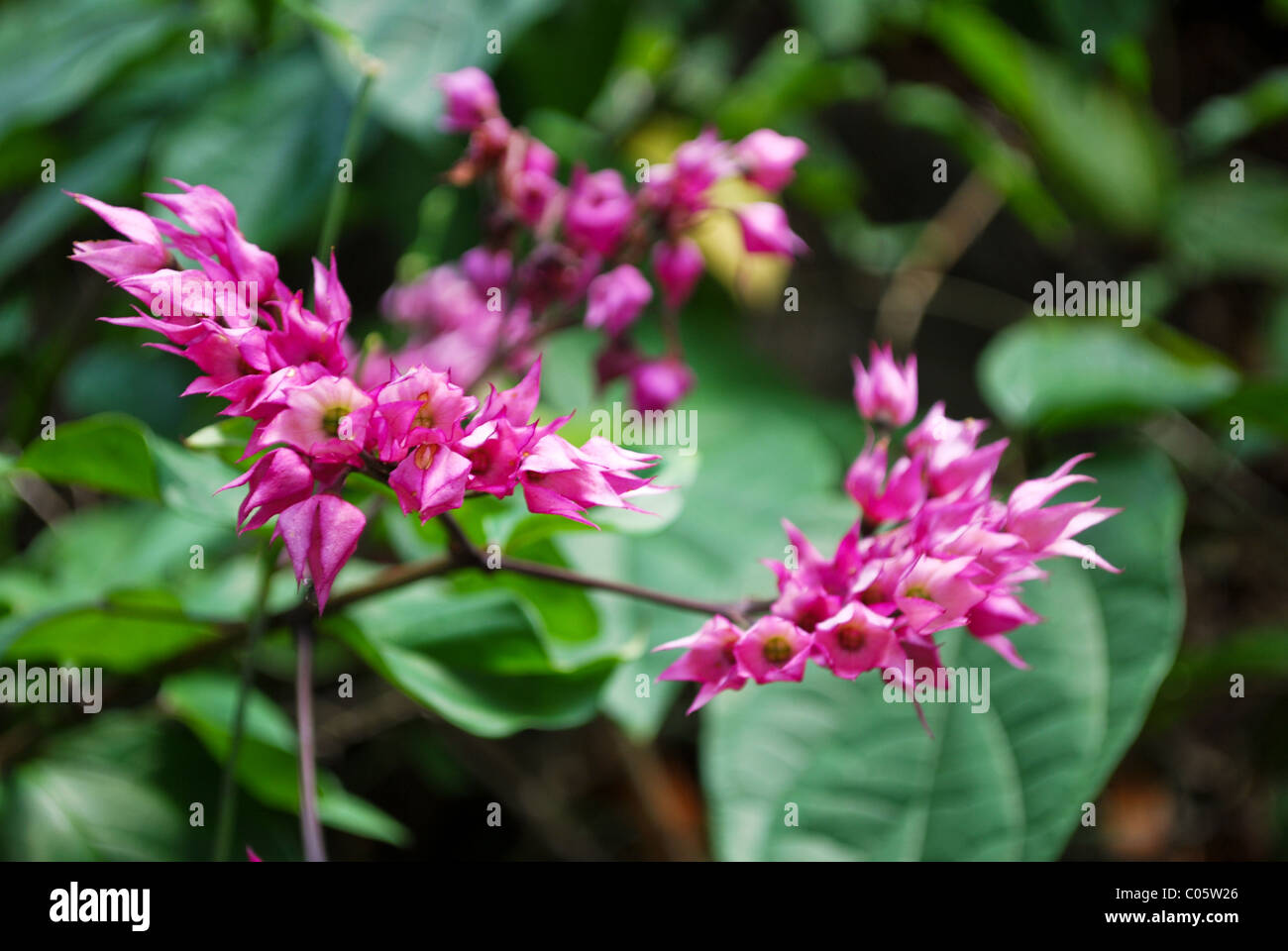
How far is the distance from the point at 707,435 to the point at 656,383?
15.7 inches

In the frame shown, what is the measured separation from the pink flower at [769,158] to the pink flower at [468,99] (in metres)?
0.17

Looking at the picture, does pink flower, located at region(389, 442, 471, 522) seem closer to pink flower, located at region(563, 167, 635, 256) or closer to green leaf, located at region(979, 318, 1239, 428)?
pink flower, located at region(563, 167, 635, 256)

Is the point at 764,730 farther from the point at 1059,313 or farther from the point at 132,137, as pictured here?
the point at 1059,313

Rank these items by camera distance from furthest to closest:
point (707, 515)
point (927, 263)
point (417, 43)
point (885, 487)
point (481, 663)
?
1. point (927, 263)
2. point (707, 515)
3. point (417, 43)
4. point (481, 663)
5. point (885, 487)

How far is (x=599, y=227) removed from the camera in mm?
642

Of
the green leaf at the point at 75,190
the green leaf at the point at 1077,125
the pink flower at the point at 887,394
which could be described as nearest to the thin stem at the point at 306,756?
the pink flower at the point at 887,394

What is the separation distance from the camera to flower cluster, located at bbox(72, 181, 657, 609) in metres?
0.35

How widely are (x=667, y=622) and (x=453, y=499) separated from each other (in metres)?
0.48

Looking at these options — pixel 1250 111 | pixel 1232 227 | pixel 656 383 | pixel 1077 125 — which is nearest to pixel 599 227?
pixel 656 383

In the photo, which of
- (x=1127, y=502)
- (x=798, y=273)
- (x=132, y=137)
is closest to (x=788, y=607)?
(x=1127, y=502)

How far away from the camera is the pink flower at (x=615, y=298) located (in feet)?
2.10

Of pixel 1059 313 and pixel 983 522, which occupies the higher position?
pixel 1059 313

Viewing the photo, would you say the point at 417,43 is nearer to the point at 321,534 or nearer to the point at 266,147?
the point at 266,147

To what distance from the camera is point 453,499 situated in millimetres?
345
